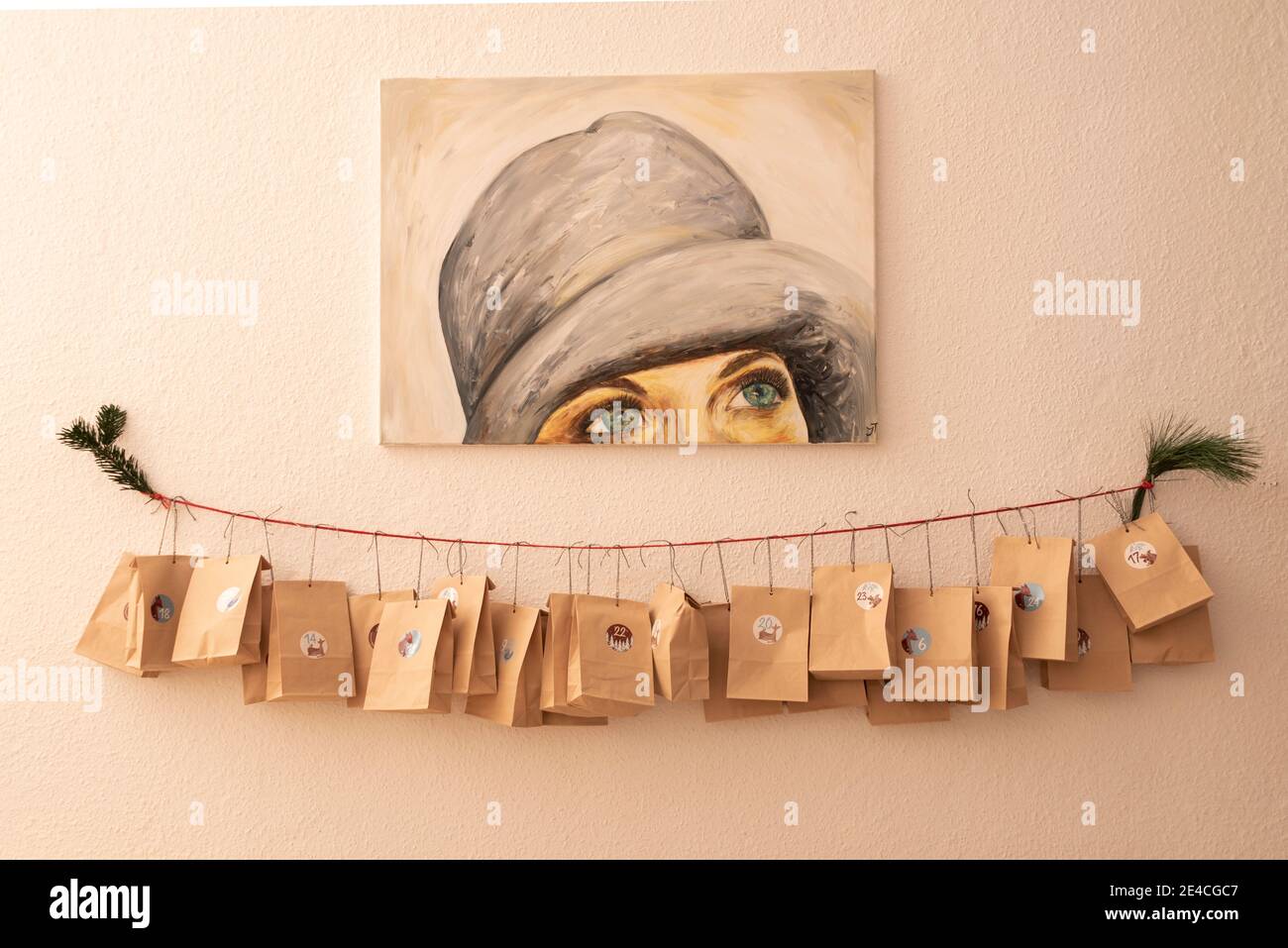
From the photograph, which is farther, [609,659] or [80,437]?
[80,437]

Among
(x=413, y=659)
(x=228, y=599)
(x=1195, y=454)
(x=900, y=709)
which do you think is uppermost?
(x=1195, y=454)

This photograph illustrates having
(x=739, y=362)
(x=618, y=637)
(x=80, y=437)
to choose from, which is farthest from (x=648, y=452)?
(x=80, y=437)

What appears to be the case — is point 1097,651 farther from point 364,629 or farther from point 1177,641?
point 364,629

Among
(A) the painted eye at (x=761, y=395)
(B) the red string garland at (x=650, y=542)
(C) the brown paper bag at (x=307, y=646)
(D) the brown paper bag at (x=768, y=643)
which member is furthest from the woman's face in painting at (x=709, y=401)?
(C) the brown paper bag at (x=307, y=646)

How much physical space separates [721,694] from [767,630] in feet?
0.48

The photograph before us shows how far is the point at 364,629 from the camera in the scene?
5.80 ft

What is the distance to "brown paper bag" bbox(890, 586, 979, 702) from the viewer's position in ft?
5.52

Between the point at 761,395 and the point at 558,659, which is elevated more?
the point at 761,395

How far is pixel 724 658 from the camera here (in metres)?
1.76

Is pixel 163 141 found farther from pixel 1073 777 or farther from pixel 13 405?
pixel 1073 777

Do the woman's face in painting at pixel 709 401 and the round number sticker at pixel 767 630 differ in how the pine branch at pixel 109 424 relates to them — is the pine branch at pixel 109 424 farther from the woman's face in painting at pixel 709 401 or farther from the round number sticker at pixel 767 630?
the round number sticker at pixel 767 630

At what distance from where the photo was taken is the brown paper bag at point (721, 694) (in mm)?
1755

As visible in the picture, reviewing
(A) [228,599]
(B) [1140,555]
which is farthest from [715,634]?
(A) [228,599]
